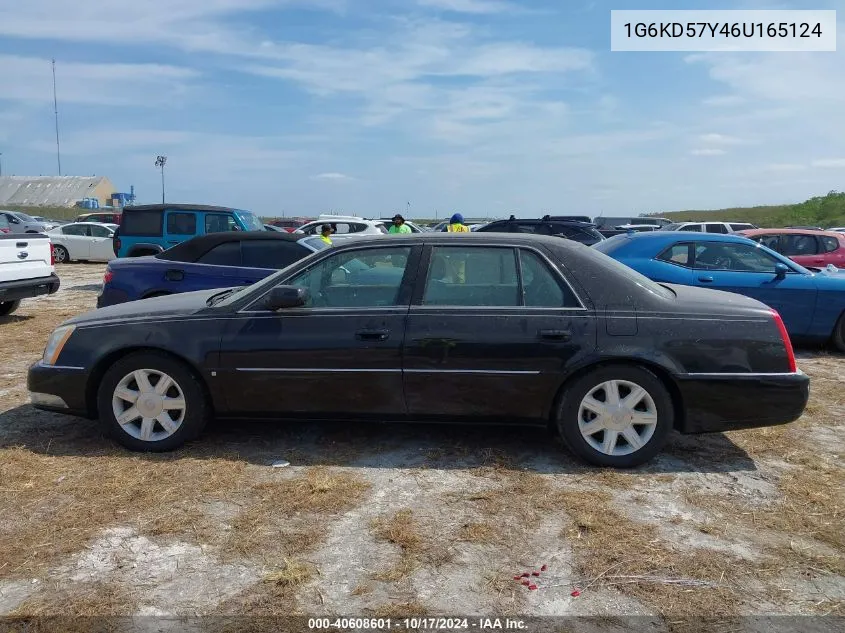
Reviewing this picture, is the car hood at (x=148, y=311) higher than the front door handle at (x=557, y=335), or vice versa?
the car hood at (x=148, y=311)

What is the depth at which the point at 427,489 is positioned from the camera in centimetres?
404

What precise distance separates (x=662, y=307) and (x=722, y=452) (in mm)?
1207

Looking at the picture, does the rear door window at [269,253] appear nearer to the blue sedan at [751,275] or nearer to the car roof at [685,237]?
the blue sedan at [751,275]

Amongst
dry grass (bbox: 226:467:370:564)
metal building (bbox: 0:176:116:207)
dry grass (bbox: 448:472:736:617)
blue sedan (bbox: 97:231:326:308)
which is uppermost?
metal building (bbox: 0:176:116:207)

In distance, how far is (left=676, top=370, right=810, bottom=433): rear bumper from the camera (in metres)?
4.29

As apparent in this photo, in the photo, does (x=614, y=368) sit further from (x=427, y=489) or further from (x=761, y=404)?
(x=427, y=489)

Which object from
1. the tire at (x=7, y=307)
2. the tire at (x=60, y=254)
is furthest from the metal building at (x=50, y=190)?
the tire at (x=7, y=307)

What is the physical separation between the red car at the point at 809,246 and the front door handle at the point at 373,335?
398 inches

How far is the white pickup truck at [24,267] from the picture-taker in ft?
30.9

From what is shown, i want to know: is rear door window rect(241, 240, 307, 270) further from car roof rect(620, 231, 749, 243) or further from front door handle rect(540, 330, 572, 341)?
front door handle rect(540, 330, 572, 341)

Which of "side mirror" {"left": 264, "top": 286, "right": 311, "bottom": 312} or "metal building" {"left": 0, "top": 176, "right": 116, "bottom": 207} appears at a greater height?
"metal building" {"left": 0, "top": 176, "right": 116, "bottom": 207}

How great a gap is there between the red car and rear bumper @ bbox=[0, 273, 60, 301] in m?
11.8

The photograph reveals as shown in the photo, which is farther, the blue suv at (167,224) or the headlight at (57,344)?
the blue suv at (167,224)

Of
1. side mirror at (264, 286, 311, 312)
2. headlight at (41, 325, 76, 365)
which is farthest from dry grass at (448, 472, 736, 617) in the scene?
headlight at (41, 325, 76, 365)
